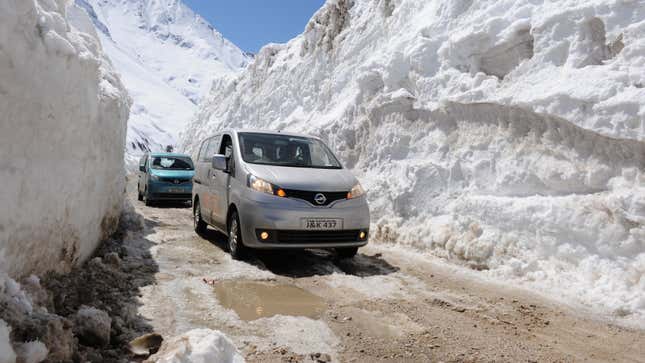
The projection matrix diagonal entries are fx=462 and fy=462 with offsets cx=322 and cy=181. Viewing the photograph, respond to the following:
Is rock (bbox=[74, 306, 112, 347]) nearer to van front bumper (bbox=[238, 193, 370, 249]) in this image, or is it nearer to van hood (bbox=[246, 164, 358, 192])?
van front bumper (bbox=[238, 193, 370, 249])

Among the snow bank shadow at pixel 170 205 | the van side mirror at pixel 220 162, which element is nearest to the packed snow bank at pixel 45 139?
the van side mirror at pixel 220 162

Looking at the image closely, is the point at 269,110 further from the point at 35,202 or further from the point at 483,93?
the point at 35,202

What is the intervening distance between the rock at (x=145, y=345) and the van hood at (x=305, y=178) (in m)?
2.92

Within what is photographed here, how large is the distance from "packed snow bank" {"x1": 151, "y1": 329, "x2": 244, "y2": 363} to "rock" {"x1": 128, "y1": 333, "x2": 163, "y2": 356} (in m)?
0.27

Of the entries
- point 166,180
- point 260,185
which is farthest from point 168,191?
point 260,185

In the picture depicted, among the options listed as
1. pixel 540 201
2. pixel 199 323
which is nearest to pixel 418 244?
pixel 540 201

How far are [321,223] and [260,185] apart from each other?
3.02ft

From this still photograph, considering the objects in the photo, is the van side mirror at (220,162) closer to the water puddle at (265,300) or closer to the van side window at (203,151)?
the van side window at (203,151)

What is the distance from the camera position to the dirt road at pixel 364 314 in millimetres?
3602

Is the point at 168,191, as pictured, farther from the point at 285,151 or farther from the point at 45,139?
the point at 45,139

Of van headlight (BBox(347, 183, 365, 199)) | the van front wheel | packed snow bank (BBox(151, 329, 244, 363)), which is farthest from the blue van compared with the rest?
packed snow bank (BBox(151, 329, 244, 363))

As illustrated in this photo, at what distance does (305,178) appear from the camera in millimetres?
6051

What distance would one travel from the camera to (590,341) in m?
3.98

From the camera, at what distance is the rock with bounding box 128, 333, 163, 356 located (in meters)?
3.10
